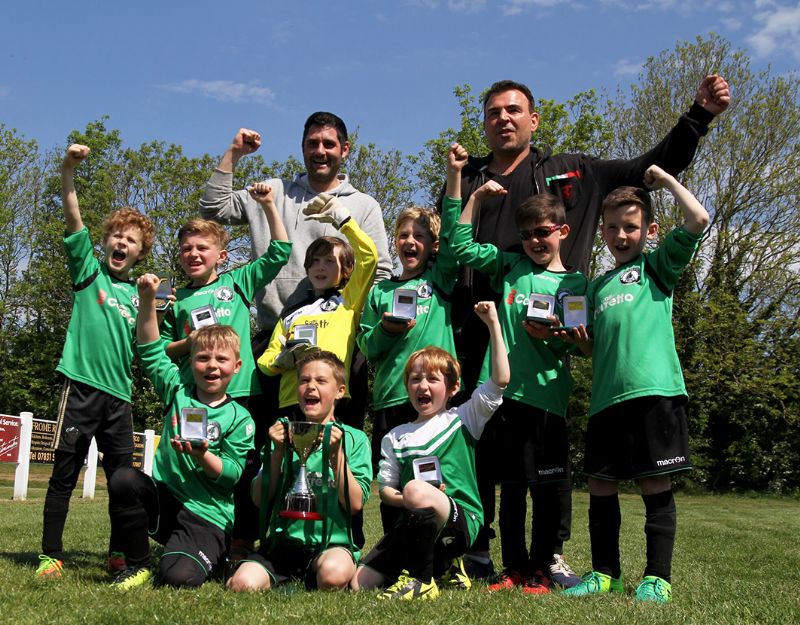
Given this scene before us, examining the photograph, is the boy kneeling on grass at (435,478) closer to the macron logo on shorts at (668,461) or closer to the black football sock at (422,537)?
the black football sock at (422,537)

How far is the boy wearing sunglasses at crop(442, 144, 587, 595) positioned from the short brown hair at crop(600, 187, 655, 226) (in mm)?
343

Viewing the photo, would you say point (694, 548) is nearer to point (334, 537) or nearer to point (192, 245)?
point (334, 537)

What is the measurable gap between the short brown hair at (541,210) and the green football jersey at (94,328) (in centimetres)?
274

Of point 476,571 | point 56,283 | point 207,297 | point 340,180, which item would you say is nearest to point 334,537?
point 476,571

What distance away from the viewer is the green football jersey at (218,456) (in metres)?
4.67

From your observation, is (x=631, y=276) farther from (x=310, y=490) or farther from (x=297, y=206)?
(x=297, y=206)

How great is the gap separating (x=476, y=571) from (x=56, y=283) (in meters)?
29.6

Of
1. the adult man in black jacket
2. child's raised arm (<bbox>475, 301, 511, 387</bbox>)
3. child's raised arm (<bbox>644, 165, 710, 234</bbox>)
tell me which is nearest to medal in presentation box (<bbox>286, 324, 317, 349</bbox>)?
the adult man in black jacket

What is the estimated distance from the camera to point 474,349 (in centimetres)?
538

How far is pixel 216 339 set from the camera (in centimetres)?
475

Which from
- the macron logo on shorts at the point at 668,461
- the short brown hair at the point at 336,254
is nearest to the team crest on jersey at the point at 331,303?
the short brown hair at the point at 336,254

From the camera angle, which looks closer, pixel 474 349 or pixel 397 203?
pixel 474 349

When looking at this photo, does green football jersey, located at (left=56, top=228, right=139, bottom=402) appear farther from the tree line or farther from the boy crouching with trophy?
the tree line

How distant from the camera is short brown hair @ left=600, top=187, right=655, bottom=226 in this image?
182 inches
